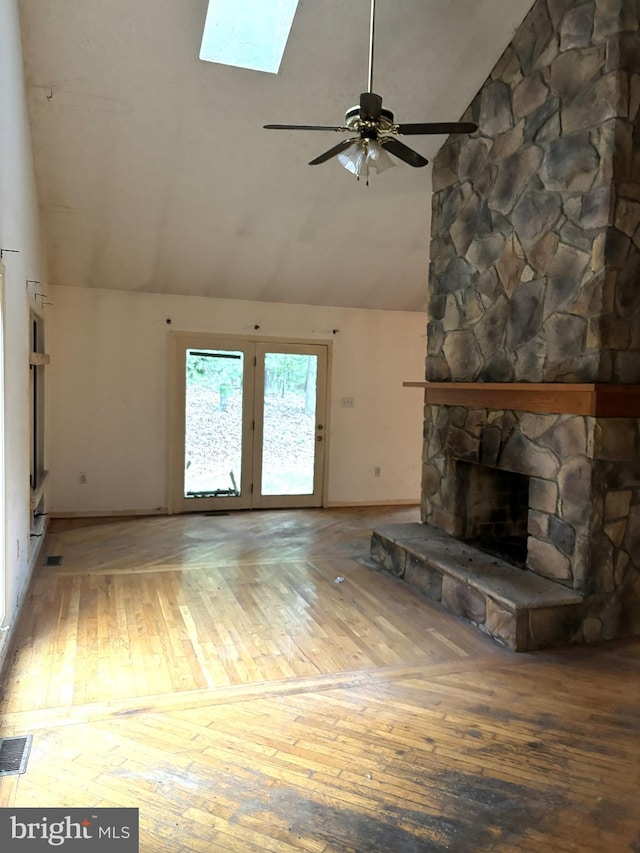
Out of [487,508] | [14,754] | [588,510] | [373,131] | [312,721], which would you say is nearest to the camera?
[14,754]

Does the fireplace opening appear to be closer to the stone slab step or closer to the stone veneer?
the stone slab step

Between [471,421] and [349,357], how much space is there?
294 cm

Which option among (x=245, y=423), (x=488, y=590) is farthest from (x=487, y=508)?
(x=245, y=423)

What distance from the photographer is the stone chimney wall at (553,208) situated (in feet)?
11.0

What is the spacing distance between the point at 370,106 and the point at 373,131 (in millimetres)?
117

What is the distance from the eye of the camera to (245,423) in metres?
6.73

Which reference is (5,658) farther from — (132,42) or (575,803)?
(132,42)

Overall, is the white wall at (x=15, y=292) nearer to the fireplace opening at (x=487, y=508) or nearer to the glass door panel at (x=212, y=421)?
the glass door panel at (x=212, y=421)

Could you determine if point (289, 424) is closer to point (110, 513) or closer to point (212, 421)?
point (212, 421)

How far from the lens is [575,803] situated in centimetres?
216

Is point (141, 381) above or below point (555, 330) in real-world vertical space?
below

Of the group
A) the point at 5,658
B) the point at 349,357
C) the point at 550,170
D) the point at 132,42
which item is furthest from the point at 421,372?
the point at 5,658

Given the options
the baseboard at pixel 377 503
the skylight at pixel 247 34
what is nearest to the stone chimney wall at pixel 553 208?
the skylight at pixel 247 34

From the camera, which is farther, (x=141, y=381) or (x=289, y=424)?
Answer: (x=289, y=424)
